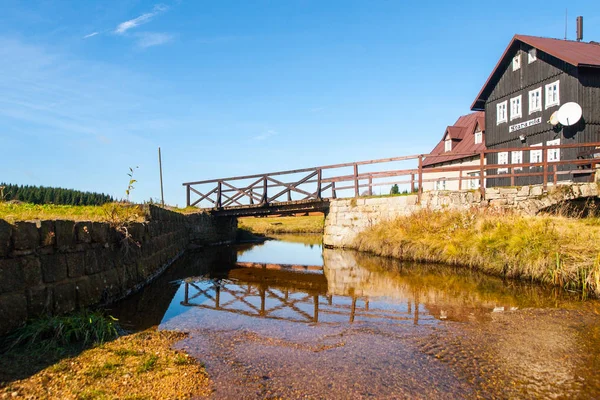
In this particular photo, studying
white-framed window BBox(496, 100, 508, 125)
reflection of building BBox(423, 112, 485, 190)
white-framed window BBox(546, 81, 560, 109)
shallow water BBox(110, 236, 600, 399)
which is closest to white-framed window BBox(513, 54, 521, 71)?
white-framed window BBox(496, 100, 508, 125)

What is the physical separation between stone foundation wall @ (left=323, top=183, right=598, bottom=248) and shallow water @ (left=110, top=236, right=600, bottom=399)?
5411 millimetres

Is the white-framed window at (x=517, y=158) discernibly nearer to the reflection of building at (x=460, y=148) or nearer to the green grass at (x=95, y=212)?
the reflection of building at (x=460, y=148)

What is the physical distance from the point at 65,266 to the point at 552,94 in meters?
22.9

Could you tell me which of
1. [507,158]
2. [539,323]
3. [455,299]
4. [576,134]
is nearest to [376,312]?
[455,299]

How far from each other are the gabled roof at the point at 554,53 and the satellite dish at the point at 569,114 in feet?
5.99

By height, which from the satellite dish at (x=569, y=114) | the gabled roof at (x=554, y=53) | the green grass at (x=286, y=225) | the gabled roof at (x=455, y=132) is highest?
the gabled roof at (x=554, y=53)

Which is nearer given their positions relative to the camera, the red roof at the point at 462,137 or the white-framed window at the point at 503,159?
the white-framed window at the point at 503,159

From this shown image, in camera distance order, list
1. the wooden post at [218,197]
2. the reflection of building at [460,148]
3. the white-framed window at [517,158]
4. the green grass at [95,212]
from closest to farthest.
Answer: the green grass at [95,212] < the wooden post at [218,197] < the white-framed window at [517,158] < the reflection of building at [460,148]

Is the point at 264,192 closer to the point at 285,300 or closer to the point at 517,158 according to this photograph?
the point at 285,300

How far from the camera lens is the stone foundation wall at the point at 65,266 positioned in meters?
4.78

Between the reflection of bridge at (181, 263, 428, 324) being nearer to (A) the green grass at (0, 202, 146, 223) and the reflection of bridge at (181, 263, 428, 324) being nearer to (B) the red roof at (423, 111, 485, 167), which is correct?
(A) the green grass at (0, 202, 146, 223)

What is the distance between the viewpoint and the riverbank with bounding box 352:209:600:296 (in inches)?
311

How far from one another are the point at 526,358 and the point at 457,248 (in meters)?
7.12

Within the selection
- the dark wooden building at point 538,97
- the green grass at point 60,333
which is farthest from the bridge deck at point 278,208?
the green grass at point 60,333
